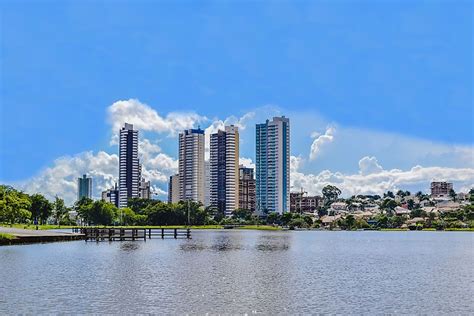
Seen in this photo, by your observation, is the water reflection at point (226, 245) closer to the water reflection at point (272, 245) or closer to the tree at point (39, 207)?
the water reflection at point (272, 245)

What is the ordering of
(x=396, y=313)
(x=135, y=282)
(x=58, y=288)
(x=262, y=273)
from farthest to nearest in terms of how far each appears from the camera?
(x=262, y=273) → (x=135, y=282) → (x=58, y=288) → (x=396, y=313)

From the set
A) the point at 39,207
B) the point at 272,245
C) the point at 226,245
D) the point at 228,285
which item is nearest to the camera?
the point at 228,285

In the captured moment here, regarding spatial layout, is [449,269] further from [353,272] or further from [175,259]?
[175,259]

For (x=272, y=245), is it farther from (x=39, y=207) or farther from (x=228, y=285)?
(x=39, y=207)

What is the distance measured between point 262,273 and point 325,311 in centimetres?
2178

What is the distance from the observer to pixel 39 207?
7229 inches

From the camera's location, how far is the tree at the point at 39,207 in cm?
18262

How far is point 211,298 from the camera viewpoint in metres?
42.2

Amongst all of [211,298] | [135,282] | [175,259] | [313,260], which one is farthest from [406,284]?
[175,259]

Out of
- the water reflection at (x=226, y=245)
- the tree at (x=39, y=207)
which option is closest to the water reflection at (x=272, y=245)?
the water reflection at (x=226, y=245)

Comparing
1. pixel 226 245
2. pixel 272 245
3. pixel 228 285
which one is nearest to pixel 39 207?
pixel 226 245

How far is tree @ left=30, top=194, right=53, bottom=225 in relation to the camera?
599ft

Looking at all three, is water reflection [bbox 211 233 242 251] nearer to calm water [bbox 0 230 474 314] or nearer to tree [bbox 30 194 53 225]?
calm water [bbox 0 230 474 314]

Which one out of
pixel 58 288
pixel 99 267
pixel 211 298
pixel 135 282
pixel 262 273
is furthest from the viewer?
pixel 99 267
